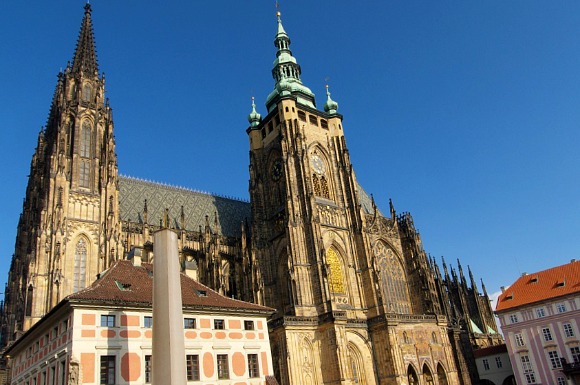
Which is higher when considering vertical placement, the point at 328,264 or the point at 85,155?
the point at 85,155

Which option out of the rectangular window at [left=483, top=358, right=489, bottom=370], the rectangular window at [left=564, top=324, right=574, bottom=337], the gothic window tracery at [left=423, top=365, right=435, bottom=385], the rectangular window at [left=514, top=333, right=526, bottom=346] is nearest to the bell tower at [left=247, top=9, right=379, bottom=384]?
the gothic window tracery at [left=423, top=365, right=435, bottom=385]

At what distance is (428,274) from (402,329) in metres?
9.58

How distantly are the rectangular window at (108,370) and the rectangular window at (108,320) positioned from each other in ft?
5.39

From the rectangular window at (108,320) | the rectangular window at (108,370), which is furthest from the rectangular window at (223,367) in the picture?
the rectangular window at (108,320)

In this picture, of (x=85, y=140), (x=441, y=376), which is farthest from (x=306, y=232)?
(x=85, y=140)

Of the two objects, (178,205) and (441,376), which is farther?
(178,205)

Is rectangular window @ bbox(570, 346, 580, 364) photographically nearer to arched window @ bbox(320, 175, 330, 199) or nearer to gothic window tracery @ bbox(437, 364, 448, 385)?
gothic window tracery @ bbox(437, 364, 448, 385)

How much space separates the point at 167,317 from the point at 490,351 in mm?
49821

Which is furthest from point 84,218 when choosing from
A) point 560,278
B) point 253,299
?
point 560,278

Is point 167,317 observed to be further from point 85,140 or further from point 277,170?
point 277,170

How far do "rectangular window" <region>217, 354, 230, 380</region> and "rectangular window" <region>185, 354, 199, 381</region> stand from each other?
1471 millimetres

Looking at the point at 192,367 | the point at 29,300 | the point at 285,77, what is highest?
the point at 285,77

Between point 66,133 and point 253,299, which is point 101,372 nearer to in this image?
point 253,299

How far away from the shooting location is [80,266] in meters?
42.2
